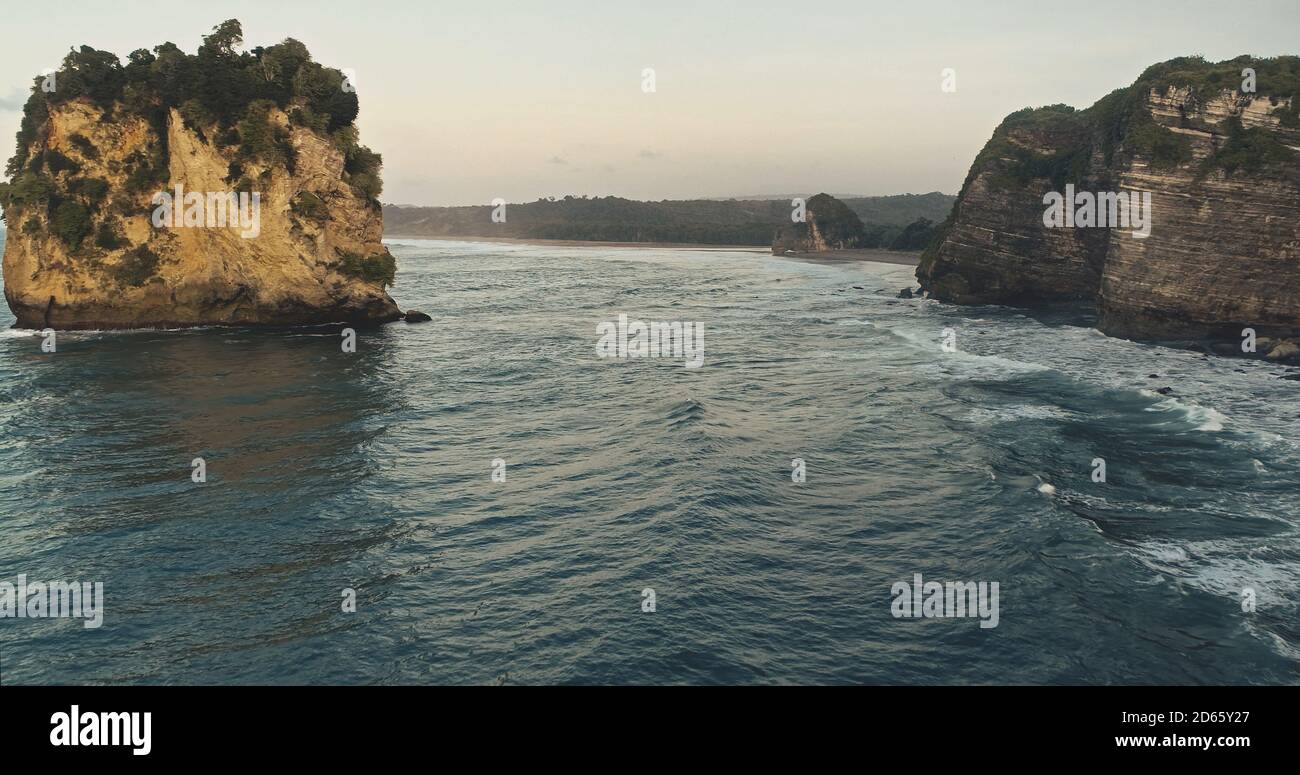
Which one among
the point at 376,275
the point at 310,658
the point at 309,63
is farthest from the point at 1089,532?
the point at 309,63

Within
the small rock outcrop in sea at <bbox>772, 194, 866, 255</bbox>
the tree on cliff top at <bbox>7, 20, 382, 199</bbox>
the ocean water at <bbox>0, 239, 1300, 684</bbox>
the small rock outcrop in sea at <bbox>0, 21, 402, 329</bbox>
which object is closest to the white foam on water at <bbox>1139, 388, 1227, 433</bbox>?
the ocean water at <bbox>0, 239, 1300, 684</bbox>

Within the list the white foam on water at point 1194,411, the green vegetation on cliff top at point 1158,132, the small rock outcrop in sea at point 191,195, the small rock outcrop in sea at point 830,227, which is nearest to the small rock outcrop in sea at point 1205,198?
the green vegetation on cliff top at point 1158,132

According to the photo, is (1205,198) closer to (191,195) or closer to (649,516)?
(649,516)

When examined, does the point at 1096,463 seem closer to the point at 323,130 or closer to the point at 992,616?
the point at 992,616

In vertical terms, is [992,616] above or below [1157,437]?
below

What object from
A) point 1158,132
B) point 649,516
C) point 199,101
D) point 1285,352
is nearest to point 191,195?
point 199,101

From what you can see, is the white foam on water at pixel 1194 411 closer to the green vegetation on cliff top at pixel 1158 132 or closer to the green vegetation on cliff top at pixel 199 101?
the green vegetation on cliff top at pixel 1158 132

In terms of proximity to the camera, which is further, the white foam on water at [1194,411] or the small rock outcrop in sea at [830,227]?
the small rock outcrop in sea at [830,227]
